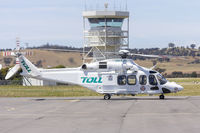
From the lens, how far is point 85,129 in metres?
16.6

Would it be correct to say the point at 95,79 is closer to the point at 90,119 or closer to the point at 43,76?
the point at 43,76

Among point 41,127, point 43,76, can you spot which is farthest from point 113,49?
point 41,127

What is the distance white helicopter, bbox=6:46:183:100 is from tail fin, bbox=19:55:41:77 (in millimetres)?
658

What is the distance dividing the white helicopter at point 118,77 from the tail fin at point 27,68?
0.66 m

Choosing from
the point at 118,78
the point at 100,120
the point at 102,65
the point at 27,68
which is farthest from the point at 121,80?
the point at 100,120

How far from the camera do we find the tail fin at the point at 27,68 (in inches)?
1304

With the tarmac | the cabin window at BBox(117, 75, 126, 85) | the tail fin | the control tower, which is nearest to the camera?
the tarmac

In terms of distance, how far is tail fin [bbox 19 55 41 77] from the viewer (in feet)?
109

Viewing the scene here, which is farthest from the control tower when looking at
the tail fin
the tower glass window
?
the tail fin

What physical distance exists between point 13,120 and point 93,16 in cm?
3784

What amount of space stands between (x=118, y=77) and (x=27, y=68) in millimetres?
7487

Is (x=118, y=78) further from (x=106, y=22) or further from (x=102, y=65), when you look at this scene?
(x=106, y=22)

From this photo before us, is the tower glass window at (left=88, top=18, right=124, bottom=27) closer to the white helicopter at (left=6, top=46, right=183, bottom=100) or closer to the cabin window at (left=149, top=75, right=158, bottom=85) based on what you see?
the white helicopter at (left=6, top=46, right=183, bottom=100)

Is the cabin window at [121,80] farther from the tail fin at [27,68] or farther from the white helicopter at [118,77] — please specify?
the tail fin at [27,68]
